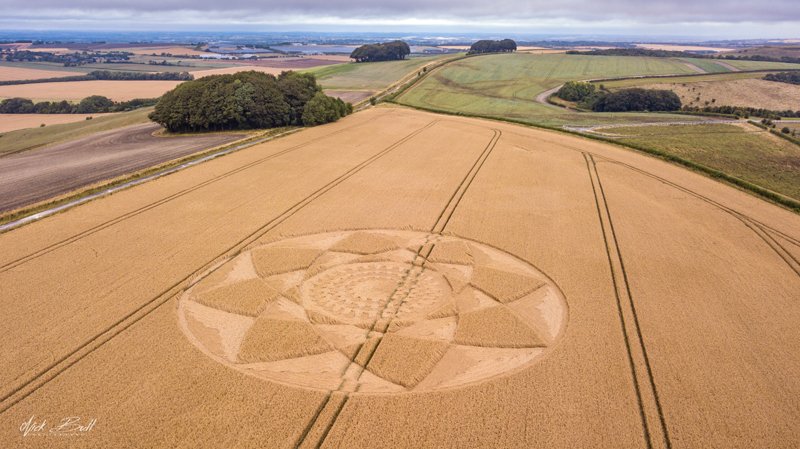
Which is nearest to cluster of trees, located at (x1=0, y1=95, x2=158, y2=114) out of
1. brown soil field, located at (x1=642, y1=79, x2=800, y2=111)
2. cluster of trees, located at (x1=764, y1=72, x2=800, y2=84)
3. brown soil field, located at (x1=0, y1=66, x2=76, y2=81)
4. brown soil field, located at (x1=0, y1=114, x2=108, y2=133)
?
brown soil field, located at (x1=0, y1=114, x2=108, y2=133)

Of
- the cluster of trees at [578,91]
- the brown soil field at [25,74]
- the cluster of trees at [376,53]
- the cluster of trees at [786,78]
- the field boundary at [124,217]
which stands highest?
the cluster of trees at [376,53]

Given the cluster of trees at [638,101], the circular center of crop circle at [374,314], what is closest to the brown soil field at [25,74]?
the circular center of crop circle at [374,314]

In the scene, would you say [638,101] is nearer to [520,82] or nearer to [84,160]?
[520,82]

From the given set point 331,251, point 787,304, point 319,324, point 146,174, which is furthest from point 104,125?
point 787,304

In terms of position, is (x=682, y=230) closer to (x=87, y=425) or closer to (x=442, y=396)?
(x=442, y=396)

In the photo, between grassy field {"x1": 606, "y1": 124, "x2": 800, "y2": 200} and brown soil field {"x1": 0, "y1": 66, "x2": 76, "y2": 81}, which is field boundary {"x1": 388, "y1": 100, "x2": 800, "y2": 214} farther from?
brown soil field {"x1": 0, "y1": 66, "x2": 76, "y2": 81}

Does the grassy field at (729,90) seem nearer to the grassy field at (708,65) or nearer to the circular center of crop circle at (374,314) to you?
the grassy field at (708,65)

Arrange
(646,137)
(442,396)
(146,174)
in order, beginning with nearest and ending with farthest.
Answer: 1. (442,396)
2. (146,174)
3. (646,137)
